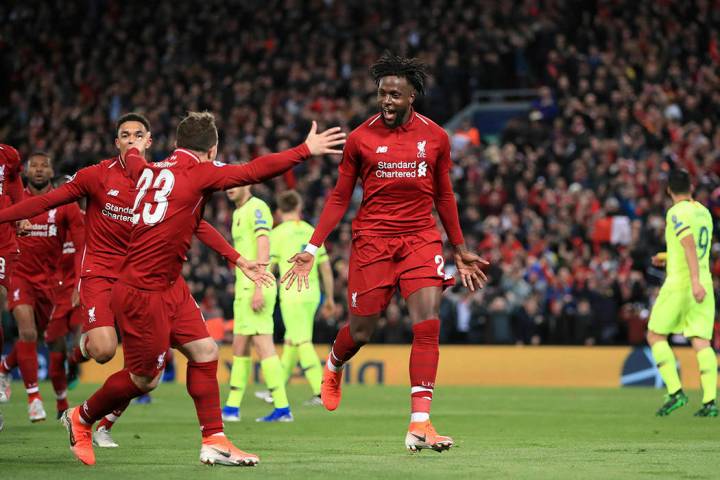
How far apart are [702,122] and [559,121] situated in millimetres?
3118

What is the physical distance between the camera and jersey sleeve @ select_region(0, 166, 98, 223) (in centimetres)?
869

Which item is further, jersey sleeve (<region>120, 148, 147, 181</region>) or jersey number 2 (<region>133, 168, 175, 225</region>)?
jersey sleeve (<region>120, 148, 147, 181</region>)

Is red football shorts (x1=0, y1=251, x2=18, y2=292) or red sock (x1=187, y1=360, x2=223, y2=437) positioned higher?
red football shorts (x1=0, y1=251, x2=18, y2=292)

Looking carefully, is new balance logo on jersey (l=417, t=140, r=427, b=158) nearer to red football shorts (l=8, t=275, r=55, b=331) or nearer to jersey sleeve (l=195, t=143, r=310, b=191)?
jersey sleeve (l=195, t=143, r=310, b=191)

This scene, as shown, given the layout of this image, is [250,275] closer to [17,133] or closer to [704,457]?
[704,457]

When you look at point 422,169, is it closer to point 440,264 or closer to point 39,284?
point 440,264

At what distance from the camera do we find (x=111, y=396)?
8.59m

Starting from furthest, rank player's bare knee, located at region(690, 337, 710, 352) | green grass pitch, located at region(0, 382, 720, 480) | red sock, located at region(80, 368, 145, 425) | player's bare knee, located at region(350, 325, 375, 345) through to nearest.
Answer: player's bare knee, located at region(690, 337, 710, 352) → player's bare knee, located at region(350, 325, 375, 345) → red sock, located at region(80, 368, 145, 425) → green grass pitch, located at region(0, 382, 720, 480)

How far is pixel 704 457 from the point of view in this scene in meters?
9.03

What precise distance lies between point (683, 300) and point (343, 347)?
539 centimetres

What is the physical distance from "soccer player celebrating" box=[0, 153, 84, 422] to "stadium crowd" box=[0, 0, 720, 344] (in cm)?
950

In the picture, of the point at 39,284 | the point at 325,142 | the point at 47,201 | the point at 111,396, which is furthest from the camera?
the point at 39,284

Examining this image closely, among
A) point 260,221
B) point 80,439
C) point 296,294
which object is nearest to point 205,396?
point 80,439

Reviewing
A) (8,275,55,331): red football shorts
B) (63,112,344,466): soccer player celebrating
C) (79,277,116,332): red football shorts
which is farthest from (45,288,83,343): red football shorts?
(63,112,344,466): soccer player celebrating
